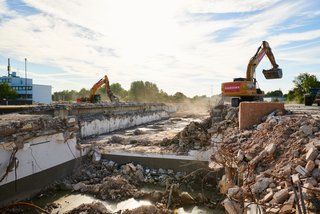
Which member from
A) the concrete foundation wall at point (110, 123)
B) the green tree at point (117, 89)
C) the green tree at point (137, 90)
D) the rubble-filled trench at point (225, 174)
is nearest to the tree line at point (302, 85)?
the concrete foundation wall at point (110, 123)

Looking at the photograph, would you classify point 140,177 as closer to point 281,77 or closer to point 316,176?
point 316,176

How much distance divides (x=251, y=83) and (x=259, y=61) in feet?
4.99

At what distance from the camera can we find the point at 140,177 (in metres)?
9.95

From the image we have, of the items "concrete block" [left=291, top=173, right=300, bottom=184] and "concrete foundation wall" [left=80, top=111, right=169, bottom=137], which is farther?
"concrete foundation wall" [left=80, top=111, right=169, bottom=137]

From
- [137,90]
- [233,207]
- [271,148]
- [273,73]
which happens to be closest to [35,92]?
[137,90]

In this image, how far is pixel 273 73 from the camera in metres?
12.0

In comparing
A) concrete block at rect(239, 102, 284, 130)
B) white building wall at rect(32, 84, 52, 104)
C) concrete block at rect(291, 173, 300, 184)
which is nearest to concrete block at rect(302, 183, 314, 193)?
concrete block at rect(291, 173, 300, 184)

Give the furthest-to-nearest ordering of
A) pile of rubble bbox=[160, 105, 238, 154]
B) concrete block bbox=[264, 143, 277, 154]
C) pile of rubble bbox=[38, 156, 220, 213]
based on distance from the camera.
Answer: pile of rubble bbox=[160, 105, 238, 154], pile of rubble bbox=[38, 156, 220, 213], concrete block bbox=[264, 143, 277, 154]

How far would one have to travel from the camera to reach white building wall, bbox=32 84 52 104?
42.5 meters

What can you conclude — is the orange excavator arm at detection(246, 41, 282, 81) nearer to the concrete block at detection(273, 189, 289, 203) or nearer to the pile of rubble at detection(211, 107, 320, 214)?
the pile of rubble at detection(211, 107, 320, 214)

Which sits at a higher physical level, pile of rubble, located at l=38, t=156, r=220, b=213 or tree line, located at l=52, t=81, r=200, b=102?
tree line, located at l=52, t=81, r=200, b=102

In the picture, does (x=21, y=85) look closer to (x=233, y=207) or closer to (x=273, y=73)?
(x=273, y=73)

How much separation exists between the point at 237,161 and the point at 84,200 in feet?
16.0

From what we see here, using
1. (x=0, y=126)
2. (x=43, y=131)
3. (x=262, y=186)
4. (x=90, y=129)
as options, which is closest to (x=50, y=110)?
(x=90, y=129)
